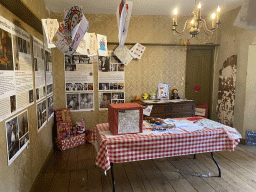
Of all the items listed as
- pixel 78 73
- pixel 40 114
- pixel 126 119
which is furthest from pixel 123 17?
pixel 78 73

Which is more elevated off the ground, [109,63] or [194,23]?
[194,23]

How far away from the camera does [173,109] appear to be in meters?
4.54

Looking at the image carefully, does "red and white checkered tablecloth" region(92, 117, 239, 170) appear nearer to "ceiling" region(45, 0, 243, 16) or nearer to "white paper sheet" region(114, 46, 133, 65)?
"white paper sheet" region(114, 46, 133, 65)

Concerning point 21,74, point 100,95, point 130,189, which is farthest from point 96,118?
point 21,74

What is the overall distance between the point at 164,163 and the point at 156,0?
308cm

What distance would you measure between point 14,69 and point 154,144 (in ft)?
5.76

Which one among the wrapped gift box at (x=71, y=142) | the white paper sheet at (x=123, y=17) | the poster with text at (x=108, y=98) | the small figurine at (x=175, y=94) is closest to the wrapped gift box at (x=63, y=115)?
the wrapped gift box at (x=71, y=142)

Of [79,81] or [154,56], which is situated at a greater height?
[154,56]

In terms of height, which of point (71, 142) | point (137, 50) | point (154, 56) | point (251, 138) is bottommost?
point (71, 142)

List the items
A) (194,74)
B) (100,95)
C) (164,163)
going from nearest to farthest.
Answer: (164,163) < (100,95) < (194,74)

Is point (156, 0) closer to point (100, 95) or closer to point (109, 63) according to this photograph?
point (109, 63)

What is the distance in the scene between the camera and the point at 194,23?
255 cm

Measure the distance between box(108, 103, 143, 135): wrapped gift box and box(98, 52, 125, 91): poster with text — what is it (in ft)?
7.81

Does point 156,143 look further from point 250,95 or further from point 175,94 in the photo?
point 250,95
